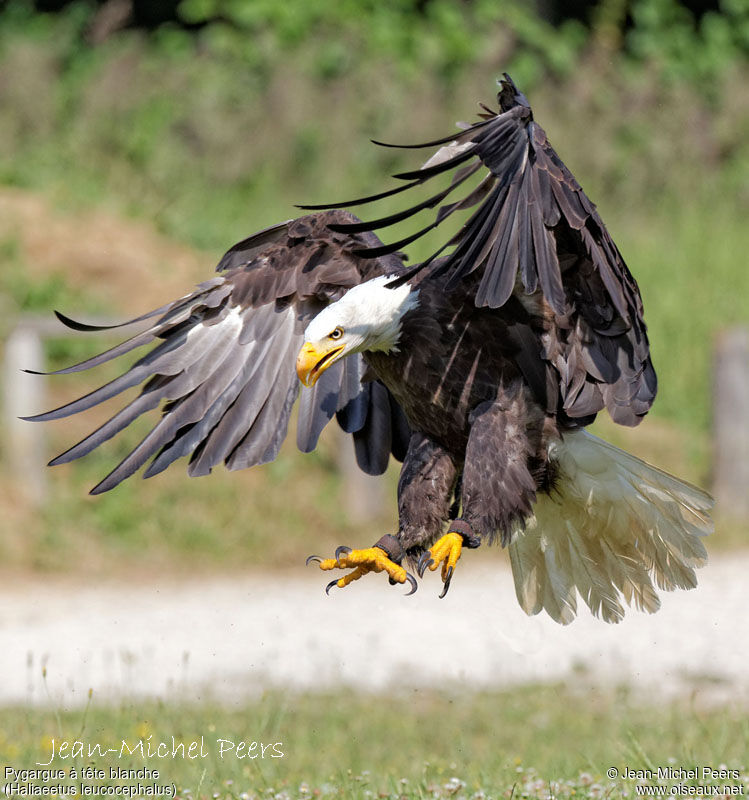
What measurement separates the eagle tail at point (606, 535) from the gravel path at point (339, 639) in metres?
0.91

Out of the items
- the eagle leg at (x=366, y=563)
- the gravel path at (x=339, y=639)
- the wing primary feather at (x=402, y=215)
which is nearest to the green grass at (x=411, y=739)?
the gravel path at (x=339, y=639)

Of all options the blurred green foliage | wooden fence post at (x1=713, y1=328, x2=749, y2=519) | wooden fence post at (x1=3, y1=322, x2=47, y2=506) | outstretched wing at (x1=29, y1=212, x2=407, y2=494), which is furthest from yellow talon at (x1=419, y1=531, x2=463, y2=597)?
the blurred green foliage

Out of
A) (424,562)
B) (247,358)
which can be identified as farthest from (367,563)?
(247,358)

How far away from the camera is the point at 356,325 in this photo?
4062mm

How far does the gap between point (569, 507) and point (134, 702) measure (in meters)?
1.92

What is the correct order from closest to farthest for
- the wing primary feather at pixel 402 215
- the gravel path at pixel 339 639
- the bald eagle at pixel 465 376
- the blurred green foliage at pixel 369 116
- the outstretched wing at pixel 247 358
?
1. the wing primary feather at pixel 402 215
2. the bald eagle at pixel 465 376
3. the outstretched wing at pixel 247 358
4. the gravel path at pixel 339 639
5. the blurred green foliage at pixel 369 116

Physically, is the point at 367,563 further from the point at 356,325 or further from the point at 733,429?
the point at 733,429

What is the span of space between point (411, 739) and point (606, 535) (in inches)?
43.8

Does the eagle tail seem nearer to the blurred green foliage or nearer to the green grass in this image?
the green grass

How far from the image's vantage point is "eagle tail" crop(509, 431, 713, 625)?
15.0 feet

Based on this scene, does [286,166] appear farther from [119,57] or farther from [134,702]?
[134,702]

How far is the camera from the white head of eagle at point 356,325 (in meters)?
3.96

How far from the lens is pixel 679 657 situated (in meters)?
6.45

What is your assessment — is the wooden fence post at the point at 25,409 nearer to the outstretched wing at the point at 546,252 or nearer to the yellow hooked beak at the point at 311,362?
the outstretched wing at the point at 546,252
